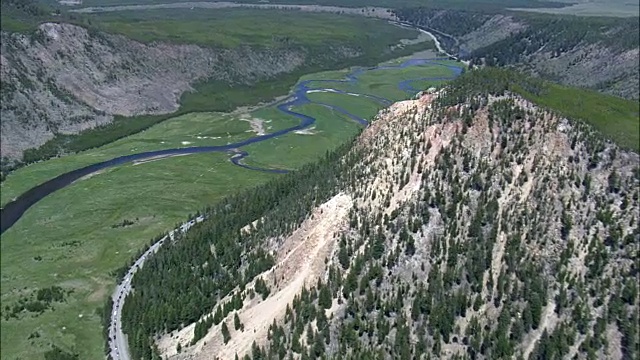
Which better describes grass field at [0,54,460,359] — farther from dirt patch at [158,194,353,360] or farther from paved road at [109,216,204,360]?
dirt patch at [158,194,353,360]

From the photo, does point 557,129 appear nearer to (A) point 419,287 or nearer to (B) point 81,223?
(A) point 419,287

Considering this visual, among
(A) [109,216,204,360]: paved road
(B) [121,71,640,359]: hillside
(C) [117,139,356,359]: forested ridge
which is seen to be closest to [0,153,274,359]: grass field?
(A) [109,216,204,360]: paved road

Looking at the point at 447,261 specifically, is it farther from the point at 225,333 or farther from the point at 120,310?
the point at 120,310

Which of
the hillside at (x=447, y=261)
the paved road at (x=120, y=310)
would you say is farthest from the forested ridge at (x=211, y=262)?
the paved road at (x=120, y=310)

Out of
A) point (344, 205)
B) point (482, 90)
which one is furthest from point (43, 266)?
point (482, 90)

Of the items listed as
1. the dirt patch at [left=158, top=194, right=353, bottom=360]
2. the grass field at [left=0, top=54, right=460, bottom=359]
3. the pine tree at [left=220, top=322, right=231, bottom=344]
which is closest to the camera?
the dirt patch at [left=158, top=194, right=353, bottom=360]

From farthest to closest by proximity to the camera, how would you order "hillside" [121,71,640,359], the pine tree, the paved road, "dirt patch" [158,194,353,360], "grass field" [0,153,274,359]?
"grass field" [0,153,274,359] → the paved road → the pine tree → "dirt patch" [158,194,353,360] → "hillside" [121,71,640,359]

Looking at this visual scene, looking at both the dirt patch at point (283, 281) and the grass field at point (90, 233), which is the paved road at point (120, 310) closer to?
the grass field at point (90, 233)
